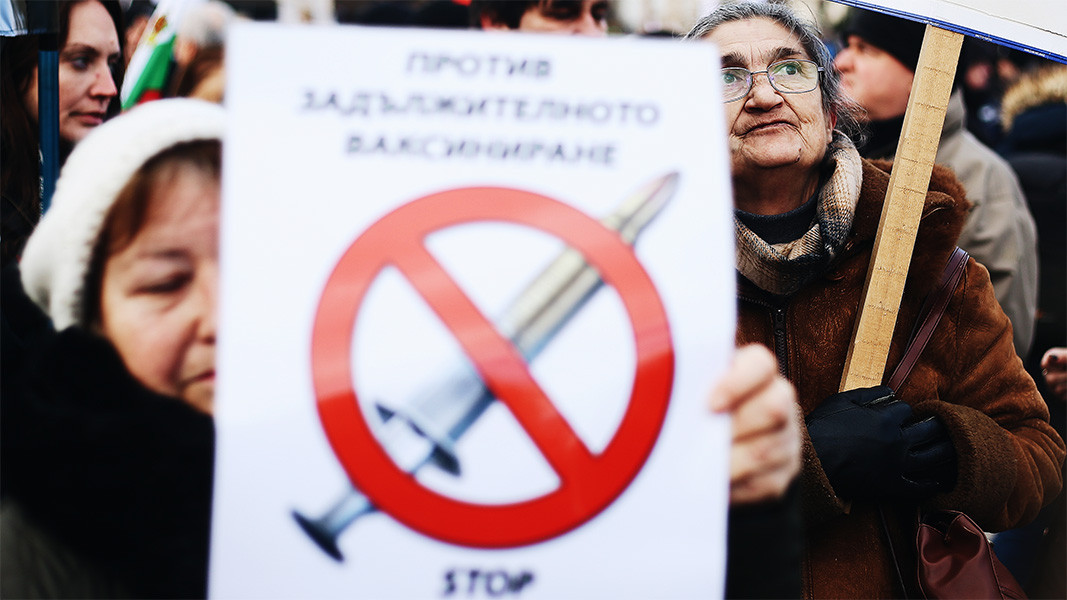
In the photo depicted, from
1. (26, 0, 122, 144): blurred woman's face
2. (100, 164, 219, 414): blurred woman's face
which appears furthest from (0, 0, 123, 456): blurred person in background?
(100, 164, 219, 414): blurred woman's face

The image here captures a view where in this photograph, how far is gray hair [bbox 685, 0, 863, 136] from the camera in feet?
7.41

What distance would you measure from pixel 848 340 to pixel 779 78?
59cm

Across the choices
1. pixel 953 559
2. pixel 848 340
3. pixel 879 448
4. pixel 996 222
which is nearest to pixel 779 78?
pixel 848 340

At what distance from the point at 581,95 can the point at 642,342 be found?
1.16 ft

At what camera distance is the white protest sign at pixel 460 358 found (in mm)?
1237

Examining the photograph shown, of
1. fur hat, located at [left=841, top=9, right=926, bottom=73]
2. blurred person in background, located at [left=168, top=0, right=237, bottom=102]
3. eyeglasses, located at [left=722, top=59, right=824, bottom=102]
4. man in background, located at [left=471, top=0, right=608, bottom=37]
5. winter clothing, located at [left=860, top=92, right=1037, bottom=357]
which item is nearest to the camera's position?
blurred person in background, located at [left=168, top=0, right=237, bottom=102]

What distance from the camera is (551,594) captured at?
1.26 metres

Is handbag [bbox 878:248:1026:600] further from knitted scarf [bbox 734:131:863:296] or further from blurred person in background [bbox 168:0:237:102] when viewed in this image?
blurred person in background [bbox 168:0:237:102]

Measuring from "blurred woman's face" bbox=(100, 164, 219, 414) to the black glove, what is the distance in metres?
1.13

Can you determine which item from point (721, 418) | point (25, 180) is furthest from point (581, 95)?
point (25, 180)

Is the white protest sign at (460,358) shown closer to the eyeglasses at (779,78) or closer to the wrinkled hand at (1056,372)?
the eyeglasses at (779,78)

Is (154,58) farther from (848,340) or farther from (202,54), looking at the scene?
(848,340)

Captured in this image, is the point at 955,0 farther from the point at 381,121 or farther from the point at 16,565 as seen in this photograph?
the point at 16,565

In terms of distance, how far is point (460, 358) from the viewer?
1238 millimetres
